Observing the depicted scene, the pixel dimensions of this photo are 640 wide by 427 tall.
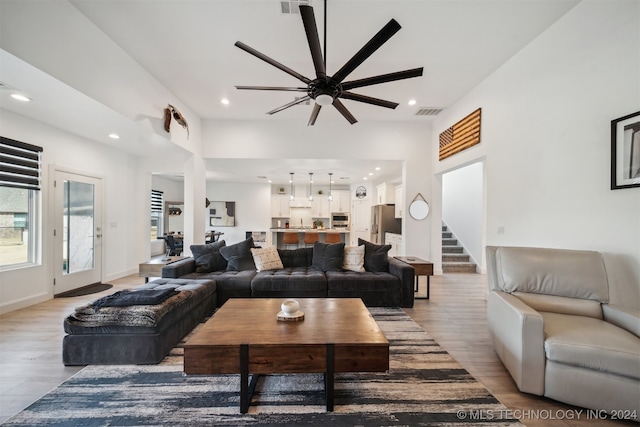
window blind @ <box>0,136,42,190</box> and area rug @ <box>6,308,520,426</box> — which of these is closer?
area rug @ <box>6,308,520,426</box>

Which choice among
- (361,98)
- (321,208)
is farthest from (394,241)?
(361,98)

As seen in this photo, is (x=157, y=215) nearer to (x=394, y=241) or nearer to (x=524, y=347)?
(x=394, y=241)

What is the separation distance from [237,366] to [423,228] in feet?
15.9

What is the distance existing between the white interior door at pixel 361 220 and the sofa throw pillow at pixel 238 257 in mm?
5597

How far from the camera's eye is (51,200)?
3.98 m

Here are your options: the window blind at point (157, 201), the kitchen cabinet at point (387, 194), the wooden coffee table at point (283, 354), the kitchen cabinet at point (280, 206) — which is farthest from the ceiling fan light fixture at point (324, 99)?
the window blind at point (157, 201)

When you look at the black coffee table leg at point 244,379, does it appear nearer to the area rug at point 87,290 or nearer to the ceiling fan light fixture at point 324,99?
the ceiling fan light fixture at point 324,99

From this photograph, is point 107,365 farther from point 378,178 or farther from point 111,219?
point 378,178

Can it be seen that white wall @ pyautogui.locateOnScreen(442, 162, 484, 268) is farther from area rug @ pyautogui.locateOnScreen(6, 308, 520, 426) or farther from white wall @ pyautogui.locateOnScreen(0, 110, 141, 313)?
white wall @ pyautogui.locateOnScreen(0, 110, 141, 313)

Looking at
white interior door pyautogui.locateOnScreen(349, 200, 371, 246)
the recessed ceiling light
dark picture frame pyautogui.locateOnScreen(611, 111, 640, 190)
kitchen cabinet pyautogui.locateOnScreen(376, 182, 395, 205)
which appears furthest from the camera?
white interior door pyautogui.locateOnScreen(349, 200, 371, 246)

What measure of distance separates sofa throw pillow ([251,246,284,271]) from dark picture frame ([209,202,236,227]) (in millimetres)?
5843

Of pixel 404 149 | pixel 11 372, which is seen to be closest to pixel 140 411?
pixel 11 372

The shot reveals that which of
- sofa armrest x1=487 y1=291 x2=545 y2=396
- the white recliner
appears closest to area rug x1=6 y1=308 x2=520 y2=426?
sofa armrest x1=487 y1=291 x2=545 y2=396

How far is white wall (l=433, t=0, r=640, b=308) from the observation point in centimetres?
213
